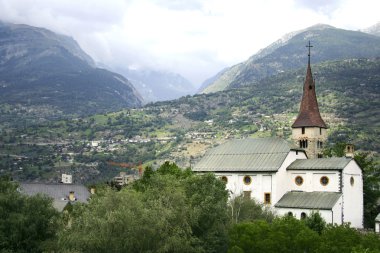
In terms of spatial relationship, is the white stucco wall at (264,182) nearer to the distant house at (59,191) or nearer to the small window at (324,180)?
the small window at (324,180)

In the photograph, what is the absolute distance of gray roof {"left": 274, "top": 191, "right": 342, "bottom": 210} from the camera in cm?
7069

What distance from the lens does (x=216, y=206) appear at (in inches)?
2143

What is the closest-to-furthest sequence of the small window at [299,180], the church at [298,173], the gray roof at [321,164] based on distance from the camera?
the church at [298,173], the gray roof at [321,164], the small window at [299,180]

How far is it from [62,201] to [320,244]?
6066cm

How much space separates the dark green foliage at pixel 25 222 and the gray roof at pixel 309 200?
31047mm

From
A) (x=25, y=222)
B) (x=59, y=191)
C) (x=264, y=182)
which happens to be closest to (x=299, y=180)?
(x=264, y=182)

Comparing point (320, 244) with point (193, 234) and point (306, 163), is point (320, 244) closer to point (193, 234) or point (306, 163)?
point (193, 234)

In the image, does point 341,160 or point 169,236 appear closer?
point 169,236

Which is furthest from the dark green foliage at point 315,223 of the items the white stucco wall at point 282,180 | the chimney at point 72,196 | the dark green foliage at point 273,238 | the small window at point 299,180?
the chimney at point 72,196

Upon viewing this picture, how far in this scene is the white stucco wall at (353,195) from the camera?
72938mm

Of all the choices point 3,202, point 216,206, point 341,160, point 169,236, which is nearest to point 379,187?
point 341,160

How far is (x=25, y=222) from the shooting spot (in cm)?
5581

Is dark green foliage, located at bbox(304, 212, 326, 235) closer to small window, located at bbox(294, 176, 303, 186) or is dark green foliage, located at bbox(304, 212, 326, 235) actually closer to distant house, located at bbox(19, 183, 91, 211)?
small window, located at bbox(294, 176, 303, 186)

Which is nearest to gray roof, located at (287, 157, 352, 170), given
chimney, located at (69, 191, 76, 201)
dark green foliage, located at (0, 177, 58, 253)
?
dark green foliage, located at (0, 177, 58, 253)
